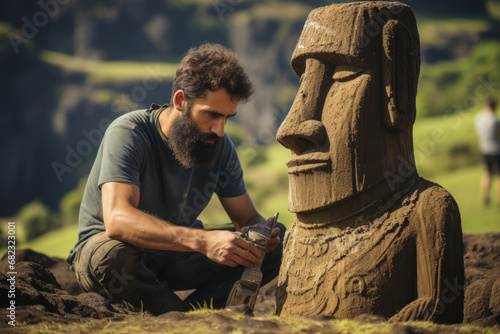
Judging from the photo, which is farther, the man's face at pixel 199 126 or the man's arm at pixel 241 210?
the man's arm at pixel 241 210

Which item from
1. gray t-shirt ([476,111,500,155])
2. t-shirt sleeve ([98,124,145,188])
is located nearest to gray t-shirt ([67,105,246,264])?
t-shirt sleeve ([98,124,145,188])

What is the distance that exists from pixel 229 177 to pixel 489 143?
5100 millimetres

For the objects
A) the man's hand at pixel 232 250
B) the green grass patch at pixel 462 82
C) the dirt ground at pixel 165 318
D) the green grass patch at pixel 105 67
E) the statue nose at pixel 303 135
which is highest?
the green grass patch at pixel 105 67

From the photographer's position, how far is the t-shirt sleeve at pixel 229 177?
4.06 m

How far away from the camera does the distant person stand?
7477mm

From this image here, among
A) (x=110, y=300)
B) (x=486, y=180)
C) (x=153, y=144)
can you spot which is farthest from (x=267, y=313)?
(x=486, y=180)

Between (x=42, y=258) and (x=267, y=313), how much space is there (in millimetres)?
2199

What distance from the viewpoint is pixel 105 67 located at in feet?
38.3

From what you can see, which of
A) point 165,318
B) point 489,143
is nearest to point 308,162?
point 165,318

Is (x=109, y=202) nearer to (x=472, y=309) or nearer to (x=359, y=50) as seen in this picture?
(x=359, y=50)

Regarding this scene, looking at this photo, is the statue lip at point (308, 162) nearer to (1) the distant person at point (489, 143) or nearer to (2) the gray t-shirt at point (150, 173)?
(2) the gray t-shirt at point (150, 173)

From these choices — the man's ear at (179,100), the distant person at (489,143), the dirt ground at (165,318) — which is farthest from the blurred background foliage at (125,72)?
the dirt ground at (165,318)

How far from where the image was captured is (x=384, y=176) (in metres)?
2.90

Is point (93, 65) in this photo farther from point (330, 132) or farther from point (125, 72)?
point (330, 132)
